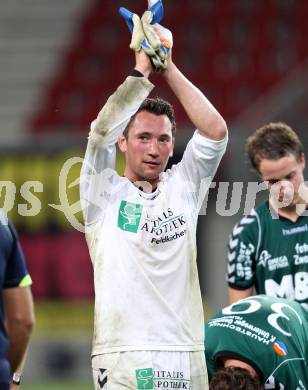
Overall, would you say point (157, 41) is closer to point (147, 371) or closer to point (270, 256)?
point (147, 371)

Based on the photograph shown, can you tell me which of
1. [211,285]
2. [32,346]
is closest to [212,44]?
[211,285]

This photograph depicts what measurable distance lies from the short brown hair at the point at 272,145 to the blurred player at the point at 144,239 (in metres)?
1.14

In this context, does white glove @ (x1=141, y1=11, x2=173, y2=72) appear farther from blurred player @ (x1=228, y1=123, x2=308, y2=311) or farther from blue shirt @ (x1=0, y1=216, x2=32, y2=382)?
blurred player @ (x1=228, y1=123, x2=308, y2=311)

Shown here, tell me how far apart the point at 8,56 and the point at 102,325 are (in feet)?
34.9

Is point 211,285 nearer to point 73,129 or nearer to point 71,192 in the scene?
point 71,192

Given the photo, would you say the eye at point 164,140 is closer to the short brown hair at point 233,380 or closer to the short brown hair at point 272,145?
the short brown hair at point 233,380

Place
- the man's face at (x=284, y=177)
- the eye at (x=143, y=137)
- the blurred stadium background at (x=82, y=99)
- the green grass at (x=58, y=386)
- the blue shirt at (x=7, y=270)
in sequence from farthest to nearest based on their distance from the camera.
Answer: the blurred stadium background at (x=82, y=99) < the green grass at (x=58, y=386) < the man's face at (x=284, y=177) < the eye at (x=143, y=137) < the blue shirt at (x=7, y=270)

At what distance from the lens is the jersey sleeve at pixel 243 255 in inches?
229

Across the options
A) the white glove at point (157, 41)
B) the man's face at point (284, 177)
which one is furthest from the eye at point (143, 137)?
the man's face at point (284, 177)

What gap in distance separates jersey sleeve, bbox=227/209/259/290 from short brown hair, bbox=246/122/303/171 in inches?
13.4

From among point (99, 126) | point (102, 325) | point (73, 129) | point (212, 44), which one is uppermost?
point (212, 44)

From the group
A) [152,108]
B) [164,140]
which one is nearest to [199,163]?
[164,140]

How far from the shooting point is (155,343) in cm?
438

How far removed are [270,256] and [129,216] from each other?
148 cm
